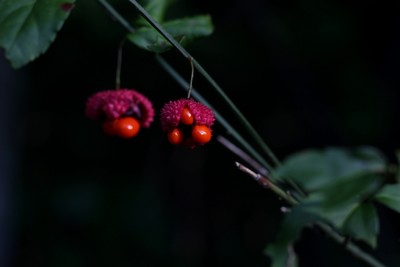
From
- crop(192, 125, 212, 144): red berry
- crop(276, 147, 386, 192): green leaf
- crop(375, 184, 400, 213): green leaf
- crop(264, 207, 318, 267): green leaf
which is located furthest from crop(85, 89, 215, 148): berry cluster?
crop(276, 147, 386, 192): green leaf

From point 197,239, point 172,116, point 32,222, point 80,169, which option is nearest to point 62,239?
point 32,222

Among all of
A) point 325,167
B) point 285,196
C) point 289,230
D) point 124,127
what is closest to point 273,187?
point 285,196

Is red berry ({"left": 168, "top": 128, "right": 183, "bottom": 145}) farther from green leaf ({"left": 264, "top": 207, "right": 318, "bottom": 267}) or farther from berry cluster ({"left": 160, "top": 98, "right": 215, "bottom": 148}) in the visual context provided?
green leaf ({"left": 264, "top": 207, "right": 318, "bottom": 267})

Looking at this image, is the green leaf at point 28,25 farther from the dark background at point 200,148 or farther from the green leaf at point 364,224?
the dark background at point 200,148

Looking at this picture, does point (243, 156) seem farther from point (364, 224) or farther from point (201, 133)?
point (364, 224)

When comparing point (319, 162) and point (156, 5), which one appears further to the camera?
point (156, 5)

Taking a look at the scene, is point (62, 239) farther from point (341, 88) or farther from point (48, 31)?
point (48, 31)
